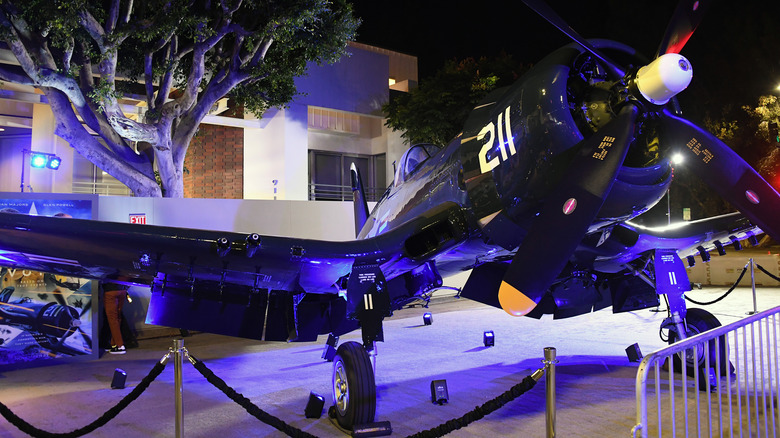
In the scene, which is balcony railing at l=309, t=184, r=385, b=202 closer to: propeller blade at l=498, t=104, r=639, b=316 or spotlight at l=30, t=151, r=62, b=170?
spotlight at l=30, t=151, r=62, b=170

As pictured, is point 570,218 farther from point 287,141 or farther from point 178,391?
point 287,141

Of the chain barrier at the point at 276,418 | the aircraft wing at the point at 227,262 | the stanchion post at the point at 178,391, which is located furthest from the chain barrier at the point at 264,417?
the aircraft wing at the point at 227,262

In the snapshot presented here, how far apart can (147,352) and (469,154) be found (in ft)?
22.0

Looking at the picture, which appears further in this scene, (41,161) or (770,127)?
(770,127)

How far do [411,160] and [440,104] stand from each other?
43.9ft

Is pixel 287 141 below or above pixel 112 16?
below

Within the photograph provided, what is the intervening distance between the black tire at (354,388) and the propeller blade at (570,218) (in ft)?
5.52

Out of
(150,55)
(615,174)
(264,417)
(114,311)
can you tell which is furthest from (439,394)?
(150,55)

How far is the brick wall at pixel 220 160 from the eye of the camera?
18938 mm

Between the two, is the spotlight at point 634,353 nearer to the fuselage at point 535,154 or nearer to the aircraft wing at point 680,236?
the aircraft wing at point 680,236

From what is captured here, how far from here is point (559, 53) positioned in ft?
13.8

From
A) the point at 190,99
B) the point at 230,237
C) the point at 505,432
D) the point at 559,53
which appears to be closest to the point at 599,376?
the point at 505,432

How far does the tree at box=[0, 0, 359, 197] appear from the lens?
1146 centimetres

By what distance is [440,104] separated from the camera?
19.7 m
